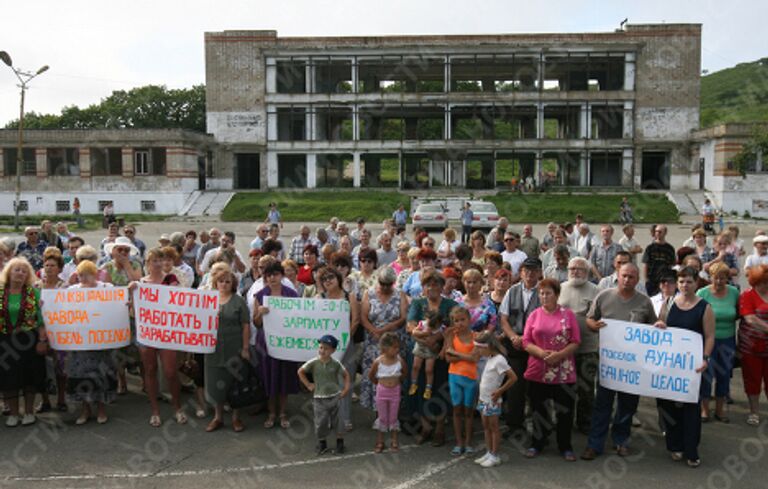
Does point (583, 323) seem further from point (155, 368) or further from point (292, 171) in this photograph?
point (292, 171)

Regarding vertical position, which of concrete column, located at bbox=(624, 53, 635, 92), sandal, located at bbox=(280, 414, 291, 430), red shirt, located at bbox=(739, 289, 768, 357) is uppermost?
concrete column, located at bbox=(624, 53, 635, 92)

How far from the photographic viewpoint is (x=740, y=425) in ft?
25.0

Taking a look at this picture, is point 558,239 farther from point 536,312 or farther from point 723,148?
point 723,148

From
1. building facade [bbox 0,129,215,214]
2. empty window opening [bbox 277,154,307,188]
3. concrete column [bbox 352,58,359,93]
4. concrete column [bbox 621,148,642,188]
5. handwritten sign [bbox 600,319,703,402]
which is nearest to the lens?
handwritten sign [bbox 600,319,703,402]

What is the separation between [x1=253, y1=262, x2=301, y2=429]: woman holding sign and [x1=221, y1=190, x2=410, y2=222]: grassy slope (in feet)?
104

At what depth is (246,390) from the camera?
301 inches

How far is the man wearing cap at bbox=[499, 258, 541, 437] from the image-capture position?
282 inches

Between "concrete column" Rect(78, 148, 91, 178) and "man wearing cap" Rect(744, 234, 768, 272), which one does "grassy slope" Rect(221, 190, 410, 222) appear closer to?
"concrete column" Rect(78, 148, 91, 178)

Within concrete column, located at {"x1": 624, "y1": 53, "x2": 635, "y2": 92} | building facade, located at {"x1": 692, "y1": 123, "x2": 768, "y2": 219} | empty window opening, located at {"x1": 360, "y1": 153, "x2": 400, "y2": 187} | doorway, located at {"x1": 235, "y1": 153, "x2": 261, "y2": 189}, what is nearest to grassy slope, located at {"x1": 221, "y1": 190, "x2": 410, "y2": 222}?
doorway, located at {"x1": 235, "y1": 153, "x2": 261, "y2": 189}

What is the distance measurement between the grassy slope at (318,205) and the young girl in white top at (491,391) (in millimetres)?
32993

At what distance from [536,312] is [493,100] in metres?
45.3

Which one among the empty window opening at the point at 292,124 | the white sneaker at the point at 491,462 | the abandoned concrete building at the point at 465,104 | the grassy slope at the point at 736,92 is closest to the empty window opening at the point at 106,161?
the abandoned concrete building at the point at 465,104

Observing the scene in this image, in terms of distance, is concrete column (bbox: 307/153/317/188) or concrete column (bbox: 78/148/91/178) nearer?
concrete column (bbox: 78/148/91/178)

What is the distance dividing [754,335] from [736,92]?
520 ft
